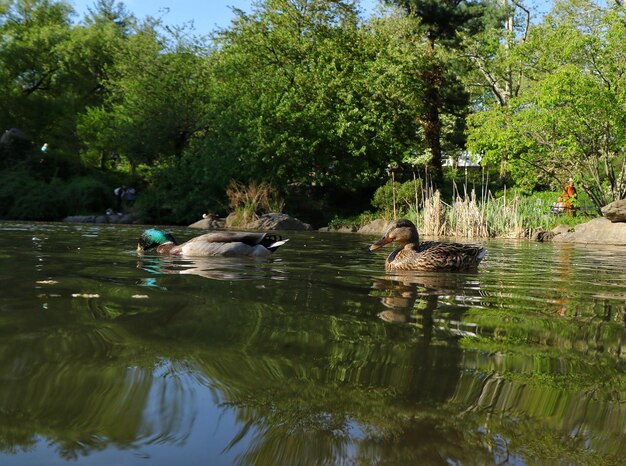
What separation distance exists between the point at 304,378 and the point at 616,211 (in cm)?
1640

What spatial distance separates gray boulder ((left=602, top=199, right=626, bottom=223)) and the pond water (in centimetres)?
1335

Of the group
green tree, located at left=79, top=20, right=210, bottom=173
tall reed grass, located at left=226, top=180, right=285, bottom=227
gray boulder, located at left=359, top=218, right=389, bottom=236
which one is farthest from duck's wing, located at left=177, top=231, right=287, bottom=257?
green tree, located at left=79, top=20, right=210, bottom=173

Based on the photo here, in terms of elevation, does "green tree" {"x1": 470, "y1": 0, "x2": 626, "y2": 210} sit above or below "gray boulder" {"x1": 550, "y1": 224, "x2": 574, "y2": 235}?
above

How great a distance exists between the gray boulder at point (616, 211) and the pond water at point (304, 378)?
1335cm

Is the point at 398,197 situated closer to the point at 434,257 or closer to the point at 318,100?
the point at 318,100

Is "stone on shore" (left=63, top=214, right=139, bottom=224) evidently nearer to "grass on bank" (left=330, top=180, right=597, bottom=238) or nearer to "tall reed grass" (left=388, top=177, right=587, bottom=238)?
"grass on bank" (left=330, top=180, right=597, bottom=238)

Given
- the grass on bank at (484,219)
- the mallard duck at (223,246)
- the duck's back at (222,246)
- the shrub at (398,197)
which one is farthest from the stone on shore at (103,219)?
the duck's back at (222,246)

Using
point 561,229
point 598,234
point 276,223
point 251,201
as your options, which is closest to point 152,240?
point 598,234

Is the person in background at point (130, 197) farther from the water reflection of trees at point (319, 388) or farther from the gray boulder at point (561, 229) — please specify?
the water reflection of trees at point (319, 388)

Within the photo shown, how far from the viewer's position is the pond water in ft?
5.35

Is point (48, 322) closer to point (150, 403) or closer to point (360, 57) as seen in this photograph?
point (150, 403)

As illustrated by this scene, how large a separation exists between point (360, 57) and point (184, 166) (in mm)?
10695

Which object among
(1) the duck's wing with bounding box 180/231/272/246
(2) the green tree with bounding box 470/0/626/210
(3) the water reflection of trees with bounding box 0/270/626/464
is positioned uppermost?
(2) the green tree with bounding box 470/0/626/210

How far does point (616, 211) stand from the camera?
1648 centimetres
